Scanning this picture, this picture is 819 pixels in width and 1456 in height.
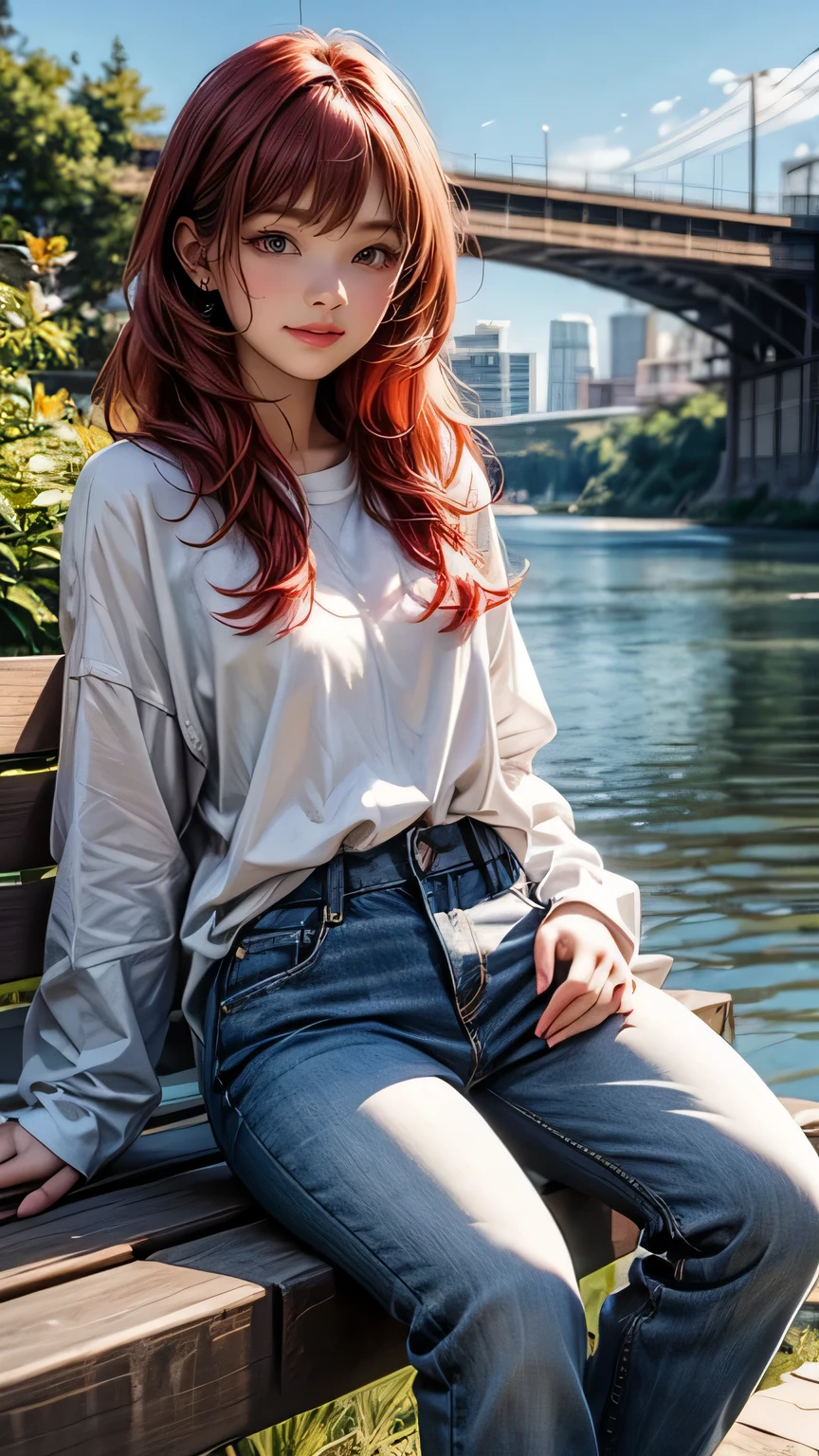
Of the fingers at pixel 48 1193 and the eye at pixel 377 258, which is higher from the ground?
the eye at pixel 377 258

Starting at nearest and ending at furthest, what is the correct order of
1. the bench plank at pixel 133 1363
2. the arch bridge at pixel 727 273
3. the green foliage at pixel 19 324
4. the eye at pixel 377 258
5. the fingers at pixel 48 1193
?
1. the bench plank at pixel 133 1363
2. the fingers at pixel 48 1193
3. the eye at pixel 377 258
4. the green foliage at pixel 19 324
5. the arch bridge at pixel 727 273

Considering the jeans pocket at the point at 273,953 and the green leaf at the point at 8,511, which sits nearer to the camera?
the jeans pocket at the point at 273,953

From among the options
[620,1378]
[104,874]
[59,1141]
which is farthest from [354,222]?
[620,1378]

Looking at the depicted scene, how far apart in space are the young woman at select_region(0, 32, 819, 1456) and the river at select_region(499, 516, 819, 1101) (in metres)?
2.05

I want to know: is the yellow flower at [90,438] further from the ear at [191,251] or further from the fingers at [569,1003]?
the fingers at [569,1003]

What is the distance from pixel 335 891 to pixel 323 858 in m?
0.03

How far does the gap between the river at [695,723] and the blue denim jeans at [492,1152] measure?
204 centimetres

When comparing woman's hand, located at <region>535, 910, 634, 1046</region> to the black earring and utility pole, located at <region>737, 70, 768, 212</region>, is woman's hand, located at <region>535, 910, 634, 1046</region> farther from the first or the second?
utility pole, located at <region>737, 70, 768, 212</region>

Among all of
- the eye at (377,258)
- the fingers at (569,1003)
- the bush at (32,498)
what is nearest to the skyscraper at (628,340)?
the bush at (32,498)

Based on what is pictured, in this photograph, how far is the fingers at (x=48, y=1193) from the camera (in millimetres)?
1057

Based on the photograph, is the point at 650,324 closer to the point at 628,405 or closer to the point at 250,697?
the point at 628,405

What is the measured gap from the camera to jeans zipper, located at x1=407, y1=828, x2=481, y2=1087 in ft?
3.61

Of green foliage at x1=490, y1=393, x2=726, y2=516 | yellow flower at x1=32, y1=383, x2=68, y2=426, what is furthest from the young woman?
green foliage at x1=490, y1=393, x2=726, y2=516

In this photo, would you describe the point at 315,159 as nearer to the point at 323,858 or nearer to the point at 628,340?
the point at 323,858
